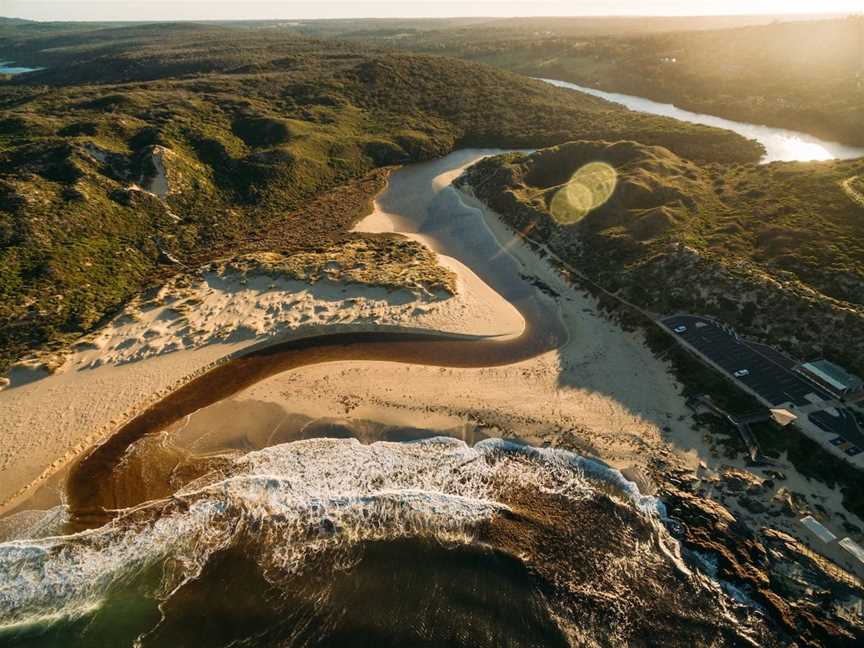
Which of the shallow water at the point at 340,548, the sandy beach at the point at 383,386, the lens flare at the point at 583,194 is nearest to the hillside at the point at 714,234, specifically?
the lens flare at the point at 583,194

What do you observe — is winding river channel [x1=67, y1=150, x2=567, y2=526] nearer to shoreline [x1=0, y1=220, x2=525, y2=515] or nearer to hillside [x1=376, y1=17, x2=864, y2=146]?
shoreline [x1=0, y1=220, x2=525, y2=515]

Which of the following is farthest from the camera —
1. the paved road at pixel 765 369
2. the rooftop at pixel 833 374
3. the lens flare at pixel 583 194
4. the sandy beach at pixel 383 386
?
the lens flare at pixel 583 194

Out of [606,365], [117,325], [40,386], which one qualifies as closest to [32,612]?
[40,386]

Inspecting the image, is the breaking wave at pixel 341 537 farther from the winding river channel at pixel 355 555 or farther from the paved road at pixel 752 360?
the paved road at pixel 752 360

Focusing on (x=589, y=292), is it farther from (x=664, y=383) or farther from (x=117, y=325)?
(x=117, y=325)

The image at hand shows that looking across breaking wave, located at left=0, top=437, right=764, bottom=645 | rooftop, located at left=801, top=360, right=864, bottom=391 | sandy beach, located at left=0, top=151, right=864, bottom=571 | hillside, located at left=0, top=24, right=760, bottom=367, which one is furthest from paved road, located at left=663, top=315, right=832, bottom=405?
hillside, located at left=0, top=24, right=760, bottom=367

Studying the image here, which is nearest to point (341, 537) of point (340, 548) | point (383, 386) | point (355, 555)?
point (340, 548)

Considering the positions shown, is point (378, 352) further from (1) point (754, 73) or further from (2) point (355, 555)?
(1) point (754, 73)

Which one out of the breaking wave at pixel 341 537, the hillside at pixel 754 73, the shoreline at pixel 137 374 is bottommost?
the breaking wave at pixel 341 537
